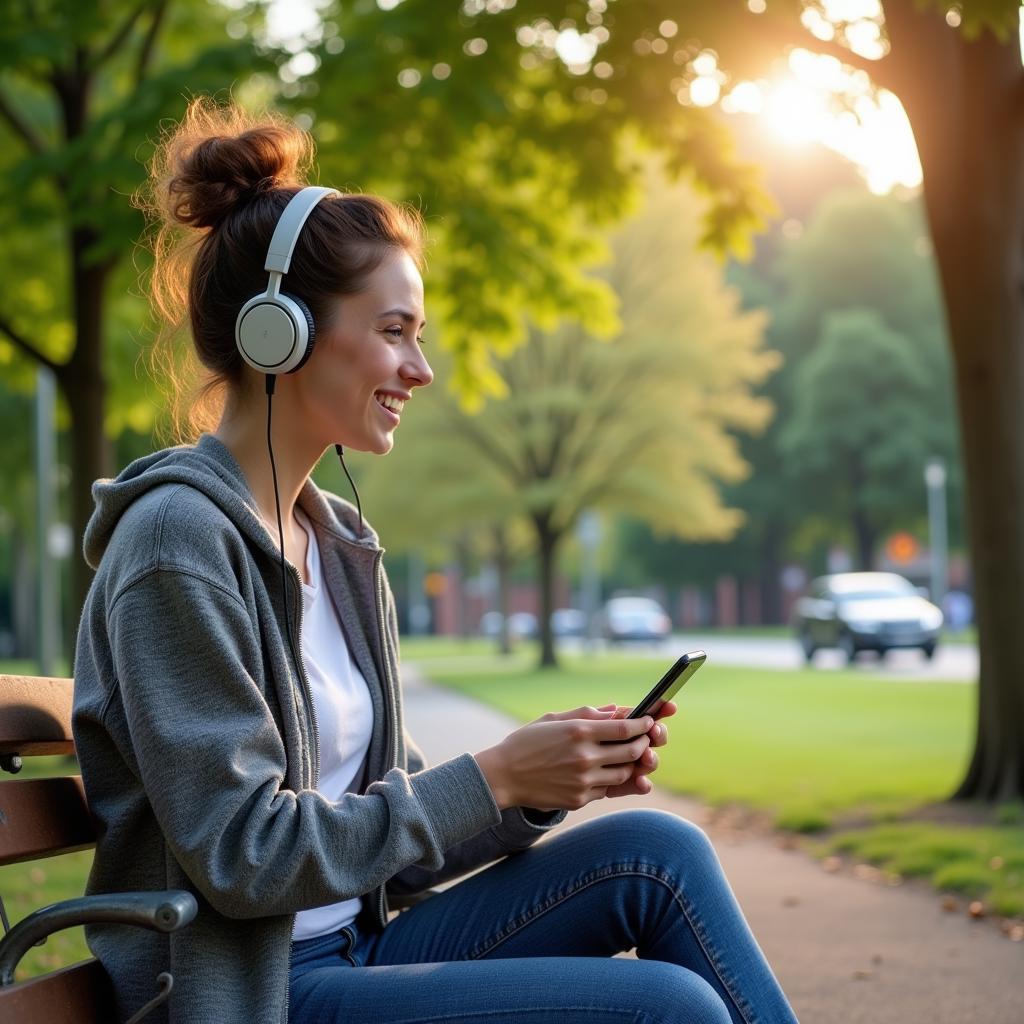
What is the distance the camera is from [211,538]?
2.11 m

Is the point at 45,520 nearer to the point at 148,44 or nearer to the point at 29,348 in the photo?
the point at 29,348

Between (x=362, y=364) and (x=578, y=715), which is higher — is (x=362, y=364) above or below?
above

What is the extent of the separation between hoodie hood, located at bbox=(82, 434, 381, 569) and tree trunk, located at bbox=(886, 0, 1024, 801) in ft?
23.0

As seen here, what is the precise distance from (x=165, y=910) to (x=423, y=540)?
30.5 metres

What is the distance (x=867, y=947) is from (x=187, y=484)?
411 centimetres

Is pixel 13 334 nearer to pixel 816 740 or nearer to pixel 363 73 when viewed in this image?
pixel 363 73

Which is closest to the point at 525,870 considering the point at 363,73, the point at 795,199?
the point at 363,73

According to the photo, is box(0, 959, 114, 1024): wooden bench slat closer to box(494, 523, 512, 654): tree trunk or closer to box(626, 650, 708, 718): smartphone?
box(626, 650, 708, 718): smartphone

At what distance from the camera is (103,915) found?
194 centimetres

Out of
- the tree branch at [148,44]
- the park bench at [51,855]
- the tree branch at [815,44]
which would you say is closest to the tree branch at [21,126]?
the tree branch at [148,44]

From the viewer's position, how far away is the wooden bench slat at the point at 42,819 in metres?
2.18

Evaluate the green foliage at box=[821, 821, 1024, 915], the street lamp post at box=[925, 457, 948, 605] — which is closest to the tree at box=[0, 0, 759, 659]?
the green foliage at box=[821, 821, 1024, 915]

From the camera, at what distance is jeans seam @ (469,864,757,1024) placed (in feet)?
7.68

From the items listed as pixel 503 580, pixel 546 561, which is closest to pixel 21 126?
pixel 546 561
